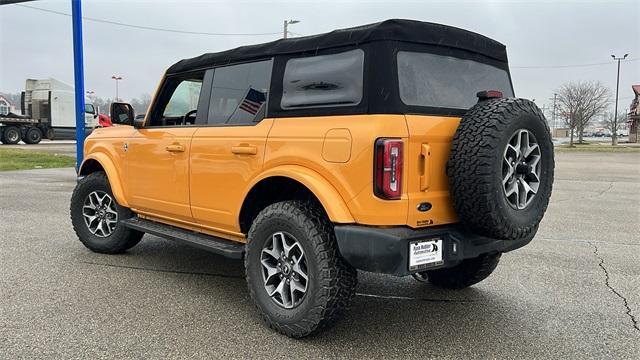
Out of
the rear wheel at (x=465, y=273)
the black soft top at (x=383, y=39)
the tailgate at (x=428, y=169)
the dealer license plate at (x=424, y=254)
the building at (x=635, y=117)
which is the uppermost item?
the building at (x=635, y=117)

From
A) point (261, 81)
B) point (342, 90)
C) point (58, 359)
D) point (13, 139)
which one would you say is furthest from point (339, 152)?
point (13, 139)

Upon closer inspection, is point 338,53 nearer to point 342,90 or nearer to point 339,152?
point 342,90

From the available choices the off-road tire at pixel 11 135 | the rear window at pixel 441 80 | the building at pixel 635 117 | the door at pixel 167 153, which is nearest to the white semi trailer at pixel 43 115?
the off-road tire at pixel 11 135

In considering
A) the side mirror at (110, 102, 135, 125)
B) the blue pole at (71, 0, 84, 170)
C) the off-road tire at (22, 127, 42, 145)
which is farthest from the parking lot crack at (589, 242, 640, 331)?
the off-road tire at (22, 127, 42, 145)

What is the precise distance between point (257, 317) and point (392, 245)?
1.32 meters

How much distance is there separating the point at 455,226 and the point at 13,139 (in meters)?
30.9

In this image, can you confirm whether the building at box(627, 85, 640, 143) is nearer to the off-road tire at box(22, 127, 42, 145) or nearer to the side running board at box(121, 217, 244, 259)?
the off-road tire at box(22, 127, 42, 145)

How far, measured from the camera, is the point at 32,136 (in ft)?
95.7

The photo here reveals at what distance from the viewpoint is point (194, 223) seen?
14.0 ft

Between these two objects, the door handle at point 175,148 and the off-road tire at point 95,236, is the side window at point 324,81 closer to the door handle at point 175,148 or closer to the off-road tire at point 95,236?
the door handle at point 175,148

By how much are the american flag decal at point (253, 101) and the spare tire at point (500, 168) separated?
146 cm

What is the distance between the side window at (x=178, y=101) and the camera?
451 cm

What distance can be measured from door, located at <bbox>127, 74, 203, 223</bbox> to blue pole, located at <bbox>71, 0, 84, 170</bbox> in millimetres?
7162

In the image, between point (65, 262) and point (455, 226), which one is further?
point (65, 262)
